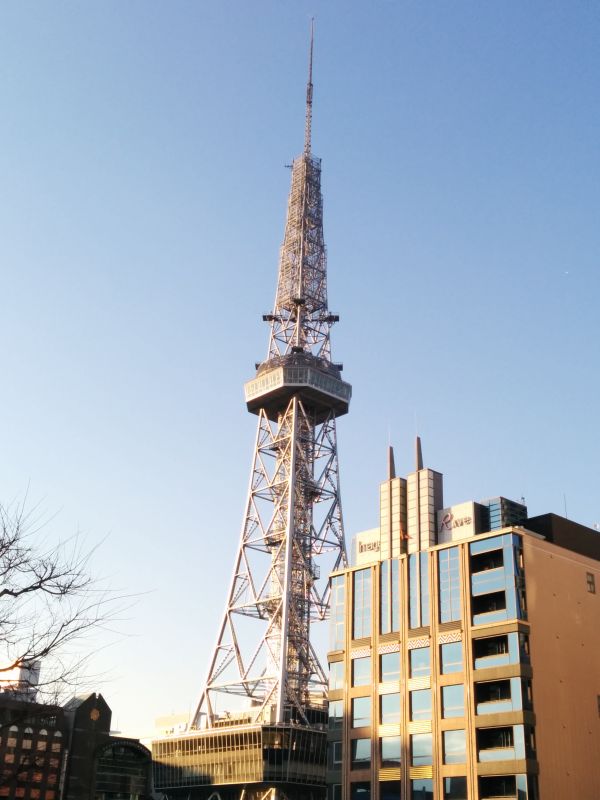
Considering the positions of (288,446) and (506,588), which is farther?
(288,446)

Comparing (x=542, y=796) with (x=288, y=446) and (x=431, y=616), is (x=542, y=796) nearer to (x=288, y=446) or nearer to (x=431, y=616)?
(x=431, y=616)

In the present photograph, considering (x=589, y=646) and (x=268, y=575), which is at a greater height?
(x=268, y=575)

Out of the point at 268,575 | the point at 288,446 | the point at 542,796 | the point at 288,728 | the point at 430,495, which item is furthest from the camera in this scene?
the point at 288,446

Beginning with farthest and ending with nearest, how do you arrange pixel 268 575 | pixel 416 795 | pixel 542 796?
pixel 268 575
pixel 416 795
pixel 542 796

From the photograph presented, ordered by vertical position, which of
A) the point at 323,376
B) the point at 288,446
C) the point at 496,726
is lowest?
the point at 496,726

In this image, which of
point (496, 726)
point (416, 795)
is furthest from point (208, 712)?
point (496, 726)

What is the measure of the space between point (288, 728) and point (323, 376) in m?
57.2

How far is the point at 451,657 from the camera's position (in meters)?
88.8

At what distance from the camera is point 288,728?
383 ft

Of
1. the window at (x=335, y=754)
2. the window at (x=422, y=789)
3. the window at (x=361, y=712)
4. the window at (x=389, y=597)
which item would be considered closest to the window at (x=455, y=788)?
the window at (x=422, y=789)

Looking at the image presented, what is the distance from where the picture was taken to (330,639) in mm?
103125

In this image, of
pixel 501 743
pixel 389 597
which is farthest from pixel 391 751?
pixel 389 597

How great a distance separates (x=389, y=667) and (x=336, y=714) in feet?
27.2

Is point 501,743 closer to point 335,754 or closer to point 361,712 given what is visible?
point 361,712
